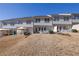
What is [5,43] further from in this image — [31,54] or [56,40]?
[56,40]

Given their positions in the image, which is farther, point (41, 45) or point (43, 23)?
point (43, 23)

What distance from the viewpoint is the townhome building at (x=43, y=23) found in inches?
256

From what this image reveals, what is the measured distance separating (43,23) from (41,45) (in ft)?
1.87

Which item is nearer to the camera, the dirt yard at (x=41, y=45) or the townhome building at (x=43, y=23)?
the dirt yard at (x=41, y=45)

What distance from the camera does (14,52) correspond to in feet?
20.9

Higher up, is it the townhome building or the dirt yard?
the townhome building

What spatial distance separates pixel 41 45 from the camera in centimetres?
643

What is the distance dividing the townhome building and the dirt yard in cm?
17

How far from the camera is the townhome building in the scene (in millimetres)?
6500

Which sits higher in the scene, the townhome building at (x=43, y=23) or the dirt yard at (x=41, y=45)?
the townhome building at (x=43, y=23)

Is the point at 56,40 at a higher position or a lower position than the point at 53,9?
lower

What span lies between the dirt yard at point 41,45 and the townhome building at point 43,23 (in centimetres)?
17

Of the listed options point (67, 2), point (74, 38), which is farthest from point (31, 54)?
point (67, 2)

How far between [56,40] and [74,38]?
436 mm
